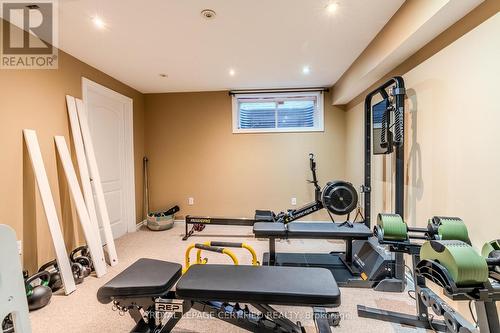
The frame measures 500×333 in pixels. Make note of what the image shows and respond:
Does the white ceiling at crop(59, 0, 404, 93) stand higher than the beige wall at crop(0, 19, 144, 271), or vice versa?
the white ceiling at crop(59, 0, 404, 93)

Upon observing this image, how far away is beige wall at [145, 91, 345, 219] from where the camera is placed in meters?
4.31

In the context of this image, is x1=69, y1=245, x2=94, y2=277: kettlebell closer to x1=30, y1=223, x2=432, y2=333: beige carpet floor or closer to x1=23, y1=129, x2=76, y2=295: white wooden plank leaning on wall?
x1=30, y1=223, x2=432, y2=333: beige carpet floor

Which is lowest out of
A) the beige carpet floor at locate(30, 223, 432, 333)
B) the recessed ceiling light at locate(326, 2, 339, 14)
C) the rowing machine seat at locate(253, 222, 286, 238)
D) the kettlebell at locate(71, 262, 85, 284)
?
the beige carpet floor at locate(30, 223, 432, 333)

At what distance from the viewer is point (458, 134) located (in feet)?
5.88

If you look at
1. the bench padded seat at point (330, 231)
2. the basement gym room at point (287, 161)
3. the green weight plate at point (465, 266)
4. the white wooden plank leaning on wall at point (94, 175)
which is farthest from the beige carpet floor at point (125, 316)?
the green weight plate at point (465, 266)

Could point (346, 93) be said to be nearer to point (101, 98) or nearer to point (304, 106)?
point (304, 106)

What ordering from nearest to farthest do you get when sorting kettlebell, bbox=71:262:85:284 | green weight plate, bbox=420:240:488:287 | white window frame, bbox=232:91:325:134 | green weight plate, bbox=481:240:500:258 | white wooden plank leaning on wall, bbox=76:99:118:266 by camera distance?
green weight plate, bbox=420:240:488:287, green weight plate, bbox=481:240:500:258, kettlebell, bbox=71:262:85:284, white wooden plank leaning on wall, bbox=76:99:118:266, white window frame, bbox=232:91:325:134

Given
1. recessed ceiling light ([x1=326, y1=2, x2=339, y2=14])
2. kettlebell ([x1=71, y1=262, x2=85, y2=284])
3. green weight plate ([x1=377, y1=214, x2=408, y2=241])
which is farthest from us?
kettlebell ([x1=71, y1=262, x2=85, y2=284])

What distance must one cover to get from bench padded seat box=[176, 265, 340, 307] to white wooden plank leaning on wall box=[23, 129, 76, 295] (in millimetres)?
1611

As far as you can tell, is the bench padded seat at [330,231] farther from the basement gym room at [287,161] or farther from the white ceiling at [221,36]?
the white ceiling at [221,36]

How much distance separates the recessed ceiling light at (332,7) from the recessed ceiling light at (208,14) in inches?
37.2

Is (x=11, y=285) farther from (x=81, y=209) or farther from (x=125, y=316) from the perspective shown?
(x=81, y=209)

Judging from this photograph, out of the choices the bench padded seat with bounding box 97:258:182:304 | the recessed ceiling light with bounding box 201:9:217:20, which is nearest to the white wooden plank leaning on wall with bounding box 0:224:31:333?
the bench padded seat with bounding box 97:258:182:304

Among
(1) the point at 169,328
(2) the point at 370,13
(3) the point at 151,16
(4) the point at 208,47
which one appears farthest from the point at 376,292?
(3) the point at 151,16
